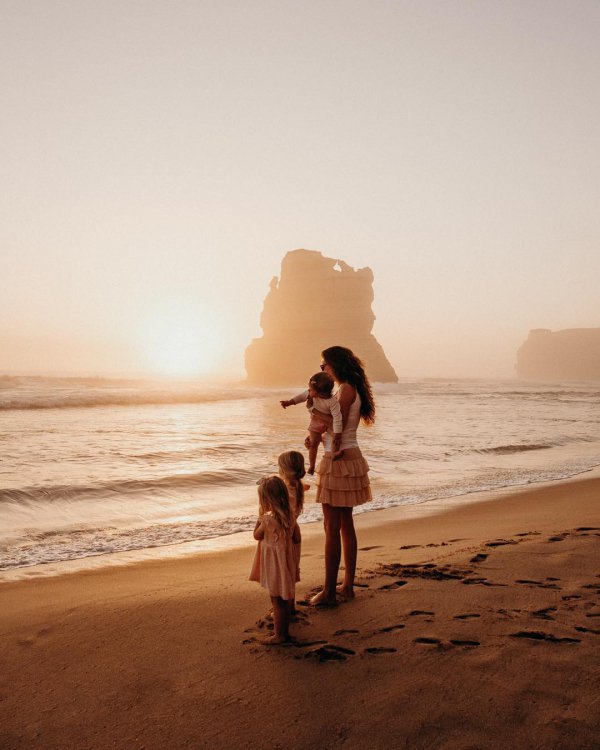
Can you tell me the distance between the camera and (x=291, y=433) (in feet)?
61.4

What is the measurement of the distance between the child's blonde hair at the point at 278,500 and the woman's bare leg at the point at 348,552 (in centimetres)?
83

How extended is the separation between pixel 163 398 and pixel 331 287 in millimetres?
70521

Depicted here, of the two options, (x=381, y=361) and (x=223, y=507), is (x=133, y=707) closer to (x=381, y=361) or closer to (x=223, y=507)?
(x=223, y=507)

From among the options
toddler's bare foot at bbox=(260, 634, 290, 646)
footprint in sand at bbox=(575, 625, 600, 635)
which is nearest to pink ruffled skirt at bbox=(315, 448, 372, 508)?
toddler's bare foot at bbox=(260, 634, 290, 646)

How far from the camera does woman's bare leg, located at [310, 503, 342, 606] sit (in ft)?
13.3

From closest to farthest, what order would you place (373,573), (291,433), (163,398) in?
(373,573) → (291,433) → (163,398)

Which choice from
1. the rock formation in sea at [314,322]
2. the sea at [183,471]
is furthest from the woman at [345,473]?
the rock formation in sea at [314,322]

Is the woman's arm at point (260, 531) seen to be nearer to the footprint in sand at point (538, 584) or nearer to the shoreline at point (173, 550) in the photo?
the footprint in sand at point (538, 584)

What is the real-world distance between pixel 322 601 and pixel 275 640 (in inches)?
28.3

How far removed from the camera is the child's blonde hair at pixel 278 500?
3596mm

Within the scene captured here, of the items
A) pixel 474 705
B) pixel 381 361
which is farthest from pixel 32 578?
pixel 381 361

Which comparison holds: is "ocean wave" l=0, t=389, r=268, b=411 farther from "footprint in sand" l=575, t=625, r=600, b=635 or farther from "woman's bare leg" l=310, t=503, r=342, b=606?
"footprint in sand" l=575, t=625, r=600, b=635

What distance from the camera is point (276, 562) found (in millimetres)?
3592

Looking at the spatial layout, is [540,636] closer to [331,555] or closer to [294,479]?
[331,555]
